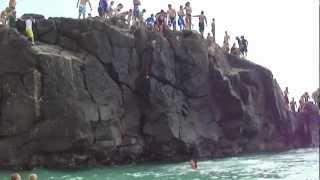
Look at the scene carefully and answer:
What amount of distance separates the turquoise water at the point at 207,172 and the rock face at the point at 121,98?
1955 millimetres

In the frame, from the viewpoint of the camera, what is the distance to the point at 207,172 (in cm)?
3048

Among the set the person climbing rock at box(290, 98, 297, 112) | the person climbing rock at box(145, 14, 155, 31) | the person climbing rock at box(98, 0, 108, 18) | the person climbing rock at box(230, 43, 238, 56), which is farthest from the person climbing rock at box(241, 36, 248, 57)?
the person climbing rock at box(98, 0, 108, 18)

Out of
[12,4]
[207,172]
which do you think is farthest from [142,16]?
[207,172]

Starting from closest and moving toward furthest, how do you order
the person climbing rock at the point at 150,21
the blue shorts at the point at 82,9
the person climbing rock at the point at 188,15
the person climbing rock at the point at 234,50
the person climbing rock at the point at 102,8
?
the blue shorts at the point at 82,9, the person climbing rock at the point at 102,8, the person climbing rock at the point at 150,21, the person climbing rock at the point at 188,15, the person climbing rock at the point at 234,50

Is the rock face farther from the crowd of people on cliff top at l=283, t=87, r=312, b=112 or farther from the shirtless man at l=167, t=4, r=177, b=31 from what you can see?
the crowd of people on cliff top at l=283, t=87, r=312, b=112

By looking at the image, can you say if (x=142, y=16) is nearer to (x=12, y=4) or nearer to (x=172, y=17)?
(x=172, y=17)

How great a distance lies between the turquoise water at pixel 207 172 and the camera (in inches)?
1113

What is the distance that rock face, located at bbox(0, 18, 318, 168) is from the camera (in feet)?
104

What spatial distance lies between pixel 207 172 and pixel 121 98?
8489mm

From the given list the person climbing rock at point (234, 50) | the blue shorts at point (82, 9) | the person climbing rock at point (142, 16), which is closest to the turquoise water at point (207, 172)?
the person climbing rock at point (142, 16)

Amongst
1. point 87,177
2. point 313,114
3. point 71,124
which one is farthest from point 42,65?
point 313,114

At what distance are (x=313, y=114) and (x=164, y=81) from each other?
21.9 m

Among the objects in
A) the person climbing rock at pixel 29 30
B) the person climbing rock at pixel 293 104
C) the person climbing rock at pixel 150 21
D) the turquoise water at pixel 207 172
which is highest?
the person climbing rock at pixel 150 21

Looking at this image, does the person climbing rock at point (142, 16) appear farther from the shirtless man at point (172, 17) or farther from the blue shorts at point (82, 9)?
the blue shorts at point (82, 9)
